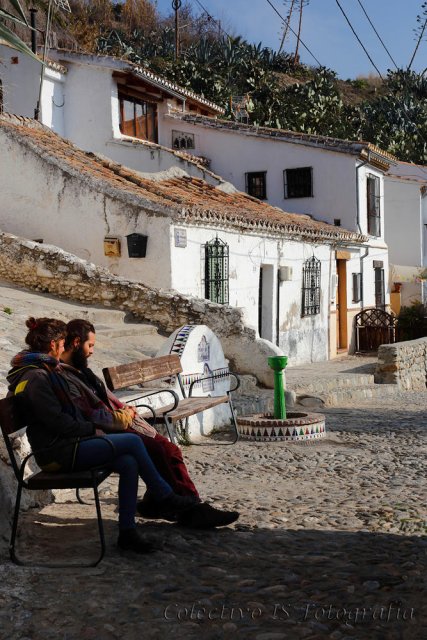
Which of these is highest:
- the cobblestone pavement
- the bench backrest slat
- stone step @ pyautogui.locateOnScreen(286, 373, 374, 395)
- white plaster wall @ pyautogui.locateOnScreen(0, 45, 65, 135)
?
white plaster wall @ pyautogui.locateOnScreen(0, 45, 65, 135)

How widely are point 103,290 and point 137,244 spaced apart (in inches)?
48.4

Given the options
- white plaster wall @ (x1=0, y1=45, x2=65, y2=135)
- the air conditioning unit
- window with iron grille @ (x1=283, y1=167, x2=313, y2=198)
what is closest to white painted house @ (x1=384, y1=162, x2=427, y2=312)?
window with iron grille @ (x1=283, y1=167, x2=313, y2=198)

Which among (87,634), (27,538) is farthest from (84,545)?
(87,634)

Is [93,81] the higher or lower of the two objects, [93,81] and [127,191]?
the higher

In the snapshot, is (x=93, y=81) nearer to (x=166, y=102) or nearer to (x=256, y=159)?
(x=166, y=102)

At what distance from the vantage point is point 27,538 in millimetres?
4777

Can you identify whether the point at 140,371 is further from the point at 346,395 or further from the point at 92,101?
the point at 92,101

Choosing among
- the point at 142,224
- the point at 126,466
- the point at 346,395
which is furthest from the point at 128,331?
the point at 126,466

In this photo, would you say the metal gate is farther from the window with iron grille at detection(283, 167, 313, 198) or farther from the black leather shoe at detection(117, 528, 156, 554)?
the black leather shoe at detection(117, 528, 156, 554)

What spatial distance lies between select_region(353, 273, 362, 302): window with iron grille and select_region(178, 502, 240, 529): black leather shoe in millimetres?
19145

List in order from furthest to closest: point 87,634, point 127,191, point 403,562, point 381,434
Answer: point 127,191
point 381,434
point 403,562
point 87,634

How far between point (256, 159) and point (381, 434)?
15299 millimetres

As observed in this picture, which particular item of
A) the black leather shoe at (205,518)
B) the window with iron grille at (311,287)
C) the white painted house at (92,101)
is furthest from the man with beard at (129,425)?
the white painted house at (92,101)

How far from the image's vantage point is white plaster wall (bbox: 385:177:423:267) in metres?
28.6
